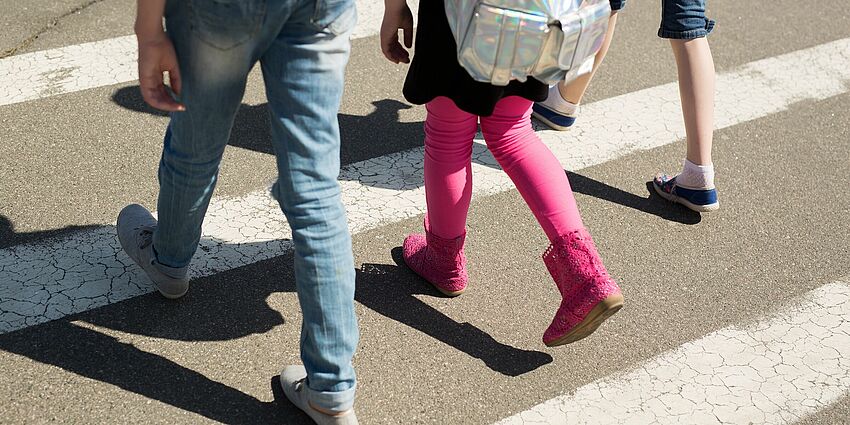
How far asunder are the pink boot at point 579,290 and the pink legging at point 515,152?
51mm

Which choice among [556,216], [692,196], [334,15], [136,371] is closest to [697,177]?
[692,196]

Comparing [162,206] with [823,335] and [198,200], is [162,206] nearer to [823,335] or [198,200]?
[198,200]

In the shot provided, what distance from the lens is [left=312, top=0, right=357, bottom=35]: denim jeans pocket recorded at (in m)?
1.98

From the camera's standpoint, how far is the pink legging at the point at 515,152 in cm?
262

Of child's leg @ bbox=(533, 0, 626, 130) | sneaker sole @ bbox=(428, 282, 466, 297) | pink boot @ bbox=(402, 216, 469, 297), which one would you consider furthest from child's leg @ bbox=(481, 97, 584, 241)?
child's leg @ bbox=(533, 0, 626, 130)

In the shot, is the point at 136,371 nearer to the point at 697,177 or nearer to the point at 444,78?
the point at 444,78

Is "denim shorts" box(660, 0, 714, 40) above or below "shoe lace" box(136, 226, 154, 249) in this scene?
above

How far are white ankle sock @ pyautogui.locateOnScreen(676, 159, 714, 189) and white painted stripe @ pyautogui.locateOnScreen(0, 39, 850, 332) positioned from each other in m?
0.41

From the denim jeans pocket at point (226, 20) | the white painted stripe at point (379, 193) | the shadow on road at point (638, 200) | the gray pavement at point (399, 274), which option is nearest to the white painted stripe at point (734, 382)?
the gray pavement at point (399, 274)

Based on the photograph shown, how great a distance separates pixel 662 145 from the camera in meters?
4.01

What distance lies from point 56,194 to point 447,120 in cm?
150

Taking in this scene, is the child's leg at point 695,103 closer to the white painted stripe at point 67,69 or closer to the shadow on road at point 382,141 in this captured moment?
the shadow on road at point 382,141

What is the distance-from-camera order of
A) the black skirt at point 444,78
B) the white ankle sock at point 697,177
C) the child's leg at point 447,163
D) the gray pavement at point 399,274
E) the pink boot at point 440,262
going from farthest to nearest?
the white ankle sock at point 697,177 < the pink boot at point 440,262 < the child's leg at point 447,163 < the gray pavement at point 399,274 < the black skirt at point 444,78

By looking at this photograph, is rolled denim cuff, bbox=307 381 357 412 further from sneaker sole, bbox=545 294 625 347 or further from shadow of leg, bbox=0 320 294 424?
sneaker sole, bbox=545 294 625 347
